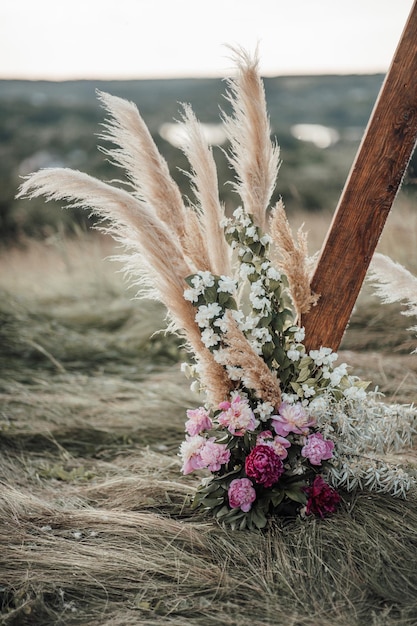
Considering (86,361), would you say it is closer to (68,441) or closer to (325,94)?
(68,441)

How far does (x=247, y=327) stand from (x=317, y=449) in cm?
52

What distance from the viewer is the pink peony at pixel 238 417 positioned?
8.31 ft

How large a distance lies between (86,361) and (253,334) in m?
3.05

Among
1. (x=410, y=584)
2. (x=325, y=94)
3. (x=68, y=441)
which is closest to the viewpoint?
(x=410, y=584)

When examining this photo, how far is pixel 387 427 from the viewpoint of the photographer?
101 inches

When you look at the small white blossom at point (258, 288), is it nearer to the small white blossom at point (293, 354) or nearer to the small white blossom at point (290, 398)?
the small white blossom at point (293, 354)

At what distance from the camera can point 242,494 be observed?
2559 mm

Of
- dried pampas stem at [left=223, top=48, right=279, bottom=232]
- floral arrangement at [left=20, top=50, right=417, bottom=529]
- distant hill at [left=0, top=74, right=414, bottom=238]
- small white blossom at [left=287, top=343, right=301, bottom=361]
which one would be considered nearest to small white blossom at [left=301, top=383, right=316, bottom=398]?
floral arrangement at [left=20, top=50, right=417, bottom=529]

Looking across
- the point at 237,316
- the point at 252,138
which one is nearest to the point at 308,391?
the point at 237,316

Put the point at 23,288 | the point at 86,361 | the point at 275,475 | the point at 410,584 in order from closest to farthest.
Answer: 1. the point at 410,584
2. the point at 275,475
3. the point at 86,361
4. the point at 23,288

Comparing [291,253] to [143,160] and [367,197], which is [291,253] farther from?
[143,160]

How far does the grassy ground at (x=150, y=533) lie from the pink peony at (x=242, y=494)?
0.35 ft

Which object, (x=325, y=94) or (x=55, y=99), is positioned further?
(x=55, y=99)

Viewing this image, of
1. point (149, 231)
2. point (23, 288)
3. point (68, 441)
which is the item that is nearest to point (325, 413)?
point (149, 231)
